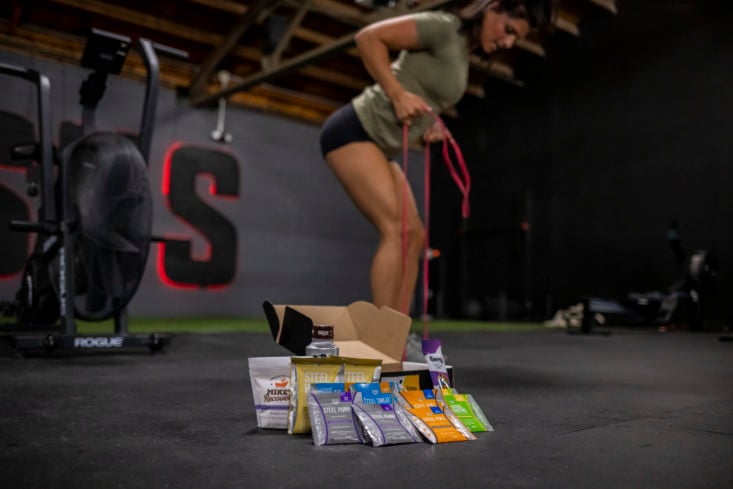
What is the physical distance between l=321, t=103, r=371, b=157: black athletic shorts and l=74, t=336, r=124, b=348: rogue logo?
54.1 inches

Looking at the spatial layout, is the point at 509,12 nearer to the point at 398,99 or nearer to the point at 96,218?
the point at 398,99

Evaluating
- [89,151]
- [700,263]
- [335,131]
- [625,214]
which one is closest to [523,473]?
[335,131]

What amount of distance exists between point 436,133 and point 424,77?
0.64 ft

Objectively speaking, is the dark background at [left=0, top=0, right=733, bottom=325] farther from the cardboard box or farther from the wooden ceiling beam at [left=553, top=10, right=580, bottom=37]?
the cardboard box

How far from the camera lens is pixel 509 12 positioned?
6.32 feet

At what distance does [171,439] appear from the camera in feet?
3.79

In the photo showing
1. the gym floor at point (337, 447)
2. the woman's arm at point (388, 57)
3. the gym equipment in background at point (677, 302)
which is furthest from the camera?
the gym equipment in background at point (677, 302)

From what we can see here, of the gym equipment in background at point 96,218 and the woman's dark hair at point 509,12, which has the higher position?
the woman's dark hair at point 509,12

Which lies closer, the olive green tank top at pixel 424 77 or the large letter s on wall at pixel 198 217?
the olive green tank top at pixel 424 77

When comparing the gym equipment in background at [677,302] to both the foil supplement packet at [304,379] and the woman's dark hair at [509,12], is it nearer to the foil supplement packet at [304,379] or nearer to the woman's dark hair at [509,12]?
the woman's dark hair at [509,12]

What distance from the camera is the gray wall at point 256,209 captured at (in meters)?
6.36

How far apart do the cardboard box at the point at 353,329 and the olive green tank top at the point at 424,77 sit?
70 centimetres

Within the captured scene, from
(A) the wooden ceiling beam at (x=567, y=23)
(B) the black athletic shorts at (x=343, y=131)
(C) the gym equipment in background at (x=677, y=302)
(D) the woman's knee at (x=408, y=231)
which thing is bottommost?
(C) the gym equipment in background at (x=677, y=302)

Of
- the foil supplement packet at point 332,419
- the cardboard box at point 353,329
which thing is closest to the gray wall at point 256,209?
the cardboard box at point 353,329
